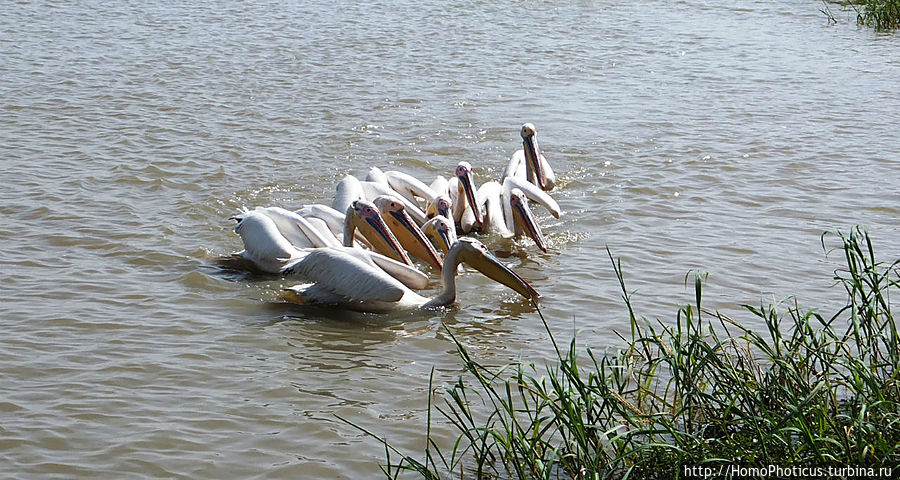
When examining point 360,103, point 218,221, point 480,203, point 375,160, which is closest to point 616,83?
point 360,103

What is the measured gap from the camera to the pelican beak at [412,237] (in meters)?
5.45

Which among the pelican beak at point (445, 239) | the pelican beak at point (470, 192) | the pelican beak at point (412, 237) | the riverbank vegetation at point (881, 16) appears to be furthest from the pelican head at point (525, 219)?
the riverbank vegetation at point (881, 16)

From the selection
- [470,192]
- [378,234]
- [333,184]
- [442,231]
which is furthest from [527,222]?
[333,184]

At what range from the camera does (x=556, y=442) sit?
3518 mm

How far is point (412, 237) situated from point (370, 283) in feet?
2.92

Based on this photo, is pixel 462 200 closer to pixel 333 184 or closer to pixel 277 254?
pixel 333 184

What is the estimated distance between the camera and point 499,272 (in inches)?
192

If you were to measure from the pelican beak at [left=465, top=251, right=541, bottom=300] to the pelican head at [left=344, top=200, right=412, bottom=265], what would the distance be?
21.8 inches

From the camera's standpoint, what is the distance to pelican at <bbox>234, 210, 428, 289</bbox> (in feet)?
16.4

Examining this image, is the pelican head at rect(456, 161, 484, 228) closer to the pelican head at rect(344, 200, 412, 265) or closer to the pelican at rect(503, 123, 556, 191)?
the pelican at rect(503, 123, 556, 191)

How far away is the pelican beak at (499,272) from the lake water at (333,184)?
0.41 ft

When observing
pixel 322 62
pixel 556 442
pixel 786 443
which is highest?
pixel 322 62

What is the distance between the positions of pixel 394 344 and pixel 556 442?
3.63 feet

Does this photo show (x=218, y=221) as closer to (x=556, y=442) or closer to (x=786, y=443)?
(x=556, y=442)
